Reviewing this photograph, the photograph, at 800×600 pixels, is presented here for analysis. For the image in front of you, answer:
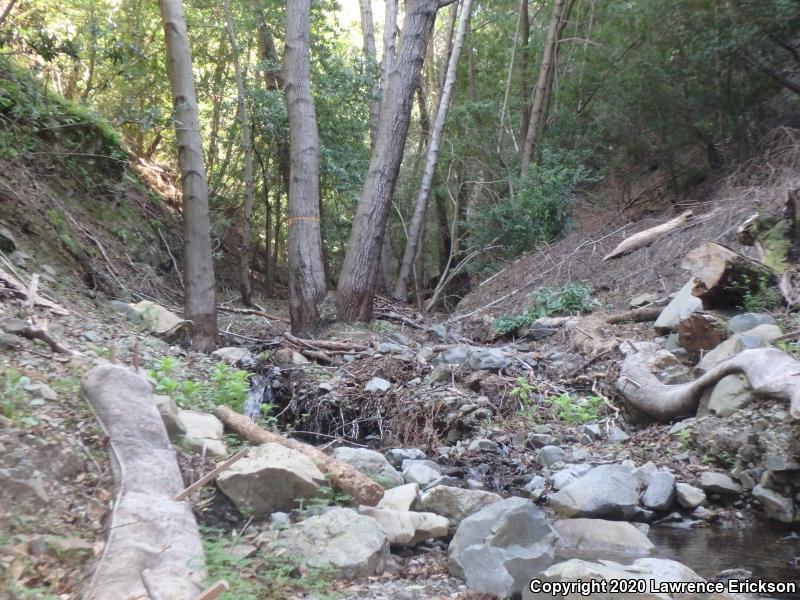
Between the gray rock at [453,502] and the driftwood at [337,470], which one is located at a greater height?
the driftwood at [337,470]

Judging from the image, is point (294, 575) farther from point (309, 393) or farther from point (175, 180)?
point (175, 180)

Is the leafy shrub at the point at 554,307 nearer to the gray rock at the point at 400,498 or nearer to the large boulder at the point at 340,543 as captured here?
the gray rock at the point at 400,498

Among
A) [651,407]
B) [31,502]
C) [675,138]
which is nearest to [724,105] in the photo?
[675,138]

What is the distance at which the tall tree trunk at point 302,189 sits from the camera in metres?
8.04

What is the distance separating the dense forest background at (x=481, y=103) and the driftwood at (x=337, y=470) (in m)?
4.42

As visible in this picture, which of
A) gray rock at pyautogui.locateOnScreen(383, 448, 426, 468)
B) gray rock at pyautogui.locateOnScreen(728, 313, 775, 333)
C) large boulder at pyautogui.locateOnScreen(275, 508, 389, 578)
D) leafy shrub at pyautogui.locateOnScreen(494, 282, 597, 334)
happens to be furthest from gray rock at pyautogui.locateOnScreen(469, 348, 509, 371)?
large boulder at pyautogui.locateOnScreen(275, 508, 389, 578)

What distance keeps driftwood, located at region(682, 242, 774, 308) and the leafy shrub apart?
2.20m

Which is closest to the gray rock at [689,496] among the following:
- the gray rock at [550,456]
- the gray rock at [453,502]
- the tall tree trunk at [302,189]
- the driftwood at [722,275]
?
the gray rock at [550,456]

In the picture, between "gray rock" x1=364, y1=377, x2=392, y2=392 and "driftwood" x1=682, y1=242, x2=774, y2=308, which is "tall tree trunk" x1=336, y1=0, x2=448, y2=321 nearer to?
"gray rock" x1=364, y1=377, x2=392, y2=392

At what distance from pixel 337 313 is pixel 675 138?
6324 mm

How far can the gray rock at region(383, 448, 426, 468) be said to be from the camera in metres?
4.84

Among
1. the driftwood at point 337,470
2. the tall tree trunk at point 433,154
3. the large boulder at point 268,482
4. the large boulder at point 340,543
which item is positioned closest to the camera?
the large boulder at point 340,543

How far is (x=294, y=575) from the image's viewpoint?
269cm

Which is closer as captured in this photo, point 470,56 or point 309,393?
point 309,393
